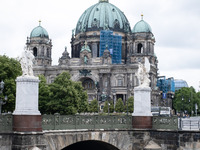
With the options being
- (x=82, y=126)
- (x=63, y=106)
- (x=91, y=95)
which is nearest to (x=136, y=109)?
(x=82, y=126)

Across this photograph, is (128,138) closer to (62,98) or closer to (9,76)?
(9,76)

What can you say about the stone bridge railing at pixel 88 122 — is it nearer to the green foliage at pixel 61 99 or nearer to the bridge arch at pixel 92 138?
the bridge arch at pixel 92 138

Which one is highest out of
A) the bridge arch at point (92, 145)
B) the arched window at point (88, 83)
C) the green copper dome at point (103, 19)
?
the green copper dome at point (103, 19)

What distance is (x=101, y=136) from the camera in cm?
2814

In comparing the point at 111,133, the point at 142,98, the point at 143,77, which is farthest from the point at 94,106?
the point at 111,133

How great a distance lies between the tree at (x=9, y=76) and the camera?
47969 millimetres

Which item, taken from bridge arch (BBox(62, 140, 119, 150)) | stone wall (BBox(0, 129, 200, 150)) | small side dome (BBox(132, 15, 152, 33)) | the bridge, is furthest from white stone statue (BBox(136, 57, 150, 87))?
small side dome (BBox(132, 15, 152, 33))

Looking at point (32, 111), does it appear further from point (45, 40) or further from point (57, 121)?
point (45, 40)

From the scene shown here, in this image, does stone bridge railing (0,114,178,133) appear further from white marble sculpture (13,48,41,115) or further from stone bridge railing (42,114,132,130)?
white marble sculpture (13,48,41,115)

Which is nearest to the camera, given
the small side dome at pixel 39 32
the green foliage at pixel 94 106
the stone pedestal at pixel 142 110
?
the stone pedestal at pixel 142 110

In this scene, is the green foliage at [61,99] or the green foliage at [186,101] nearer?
the green foliage at [61,99]

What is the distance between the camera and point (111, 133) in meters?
28.5

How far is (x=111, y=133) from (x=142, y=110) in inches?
113

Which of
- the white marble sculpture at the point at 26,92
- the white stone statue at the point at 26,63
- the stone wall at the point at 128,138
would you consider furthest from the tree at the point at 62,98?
the white marble sculpture at the point at 26,92
